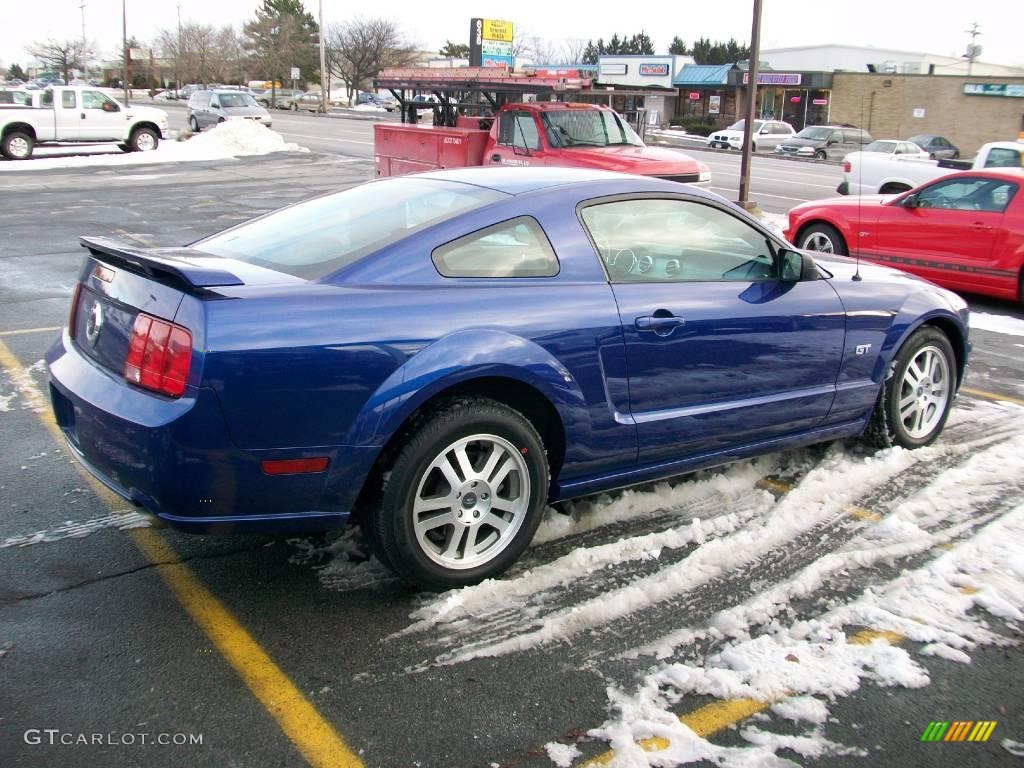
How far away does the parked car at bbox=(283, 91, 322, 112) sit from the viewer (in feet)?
223

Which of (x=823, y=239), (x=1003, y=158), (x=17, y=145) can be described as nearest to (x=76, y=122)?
(x=17, y=145)

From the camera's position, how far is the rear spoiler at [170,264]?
10.4ft

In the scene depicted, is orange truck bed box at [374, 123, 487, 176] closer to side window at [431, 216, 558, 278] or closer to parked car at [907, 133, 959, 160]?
side window at [431, 216, 558, 278]

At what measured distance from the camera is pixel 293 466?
126 inches

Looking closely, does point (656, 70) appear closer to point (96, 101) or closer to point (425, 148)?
point (96, 101)

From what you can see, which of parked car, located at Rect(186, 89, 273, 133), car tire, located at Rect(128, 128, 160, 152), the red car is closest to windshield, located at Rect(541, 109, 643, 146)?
the red car

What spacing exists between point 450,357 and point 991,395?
4683 mm

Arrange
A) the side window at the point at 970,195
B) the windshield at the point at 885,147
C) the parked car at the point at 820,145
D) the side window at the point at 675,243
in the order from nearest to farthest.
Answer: the side window at the point at 675,243 < the side window at the point at 970,195 < the windshield at the point at 885,147 < the parked car at the point at 820,145

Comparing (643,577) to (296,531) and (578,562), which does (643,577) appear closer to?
(578,562)

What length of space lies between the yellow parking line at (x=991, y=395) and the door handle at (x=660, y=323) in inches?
138

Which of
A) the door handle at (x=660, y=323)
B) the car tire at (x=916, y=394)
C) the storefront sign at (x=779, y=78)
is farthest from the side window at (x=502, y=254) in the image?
the storefront sign at (x=779, y=78)

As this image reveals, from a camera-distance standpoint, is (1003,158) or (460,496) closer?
(460,496)

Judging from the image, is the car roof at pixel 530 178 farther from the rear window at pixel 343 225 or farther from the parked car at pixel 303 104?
the parked car at pixel 303 104

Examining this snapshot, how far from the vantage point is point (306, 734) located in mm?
2781
